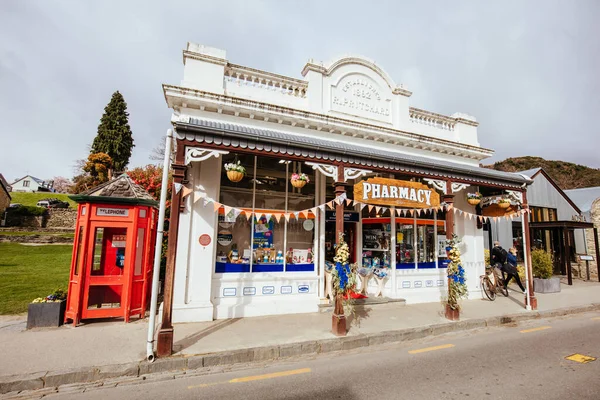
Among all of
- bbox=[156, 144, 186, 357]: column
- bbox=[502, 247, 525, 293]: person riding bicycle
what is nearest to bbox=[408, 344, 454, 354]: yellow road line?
bbox=[156, 144, 186, 357]: column

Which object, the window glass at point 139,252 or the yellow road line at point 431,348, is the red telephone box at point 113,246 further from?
the yellow road line at point 431,348

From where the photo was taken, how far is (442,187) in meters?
8.65

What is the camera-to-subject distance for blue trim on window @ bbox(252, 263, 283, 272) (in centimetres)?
796

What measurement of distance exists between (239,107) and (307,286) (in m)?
5.33

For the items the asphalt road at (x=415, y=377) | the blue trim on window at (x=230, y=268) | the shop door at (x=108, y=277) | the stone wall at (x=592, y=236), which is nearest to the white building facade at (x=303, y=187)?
the blue trim on window at (x=230, y=268)

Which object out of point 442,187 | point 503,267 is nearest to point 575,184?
point 503,267

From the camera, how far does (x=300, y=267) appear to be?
329 inches

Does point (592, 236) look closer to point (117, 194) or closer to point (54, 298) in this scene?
point (117, 194)

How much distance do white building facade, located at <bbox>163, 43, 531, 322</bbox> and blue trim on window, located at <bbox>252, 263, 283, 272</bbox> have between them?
0.04 metres

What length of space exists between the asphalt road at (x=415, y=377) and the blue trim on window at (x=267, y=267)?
3.04 meters

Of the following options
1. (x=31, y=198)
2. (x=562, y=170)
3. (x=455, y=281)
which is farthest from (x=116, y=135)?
(x=562, y=170)

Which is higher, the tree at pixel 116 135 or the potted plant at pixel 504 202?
the tree at pixel 116 135

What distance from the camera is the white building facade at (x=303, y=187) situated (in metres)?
7.09

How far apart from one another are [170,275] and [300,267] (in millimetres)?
3812
